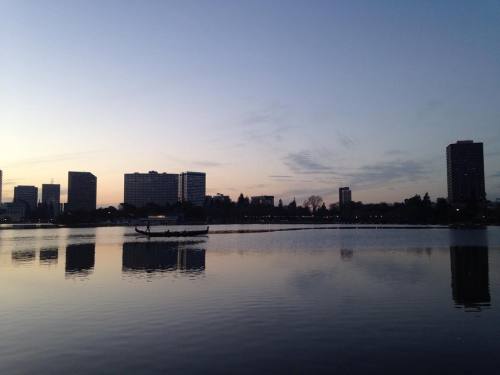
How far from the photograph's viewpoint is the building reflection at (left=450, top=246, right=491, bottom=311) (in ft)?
84.2

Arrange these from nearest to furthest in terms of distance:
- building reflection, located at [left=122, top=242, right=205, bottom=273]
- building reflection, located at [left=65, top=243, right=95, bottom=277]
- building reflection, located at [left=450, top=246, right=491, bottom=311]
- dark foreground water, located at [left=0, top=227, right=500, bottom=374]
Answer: dark foreground water, located at [left=0, top=227, right=500, bottom=374]
building reflection, located at [left=450, top=246, right=491, bottom=311]
building reflection, located at [left=65, top=243, right=95, bottom=277]
building reflection, located at [left=122, top=242, right=205, bottom=273]

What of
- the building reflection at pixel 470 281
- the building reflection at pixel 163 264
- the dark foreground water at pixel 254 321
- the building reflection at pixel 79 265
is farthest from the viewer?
the building reflection at pixel 163 264

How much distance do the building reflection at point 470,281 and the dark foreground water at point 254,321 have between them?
12 centimetres

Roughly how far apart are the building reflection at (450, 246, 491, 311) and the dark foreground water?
0.38 ft

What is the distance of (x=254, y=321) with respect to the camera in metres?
21.2

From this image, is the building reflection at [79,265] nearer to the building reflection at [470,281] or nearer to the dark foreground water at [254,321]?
the dark foreground water at [254,321]

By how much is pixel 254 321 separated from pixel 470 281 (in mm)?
20512

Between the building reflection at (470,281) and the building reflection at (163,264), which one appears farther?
the building reflection at (163,264)

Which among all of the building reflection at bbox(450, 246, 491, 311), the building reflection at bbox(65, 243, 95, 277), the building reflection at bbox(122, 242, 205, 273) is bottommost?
the building reflection at bbox(65, 243, 95, 277)

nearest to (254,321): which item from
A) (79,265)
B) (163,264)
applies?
(163,264)

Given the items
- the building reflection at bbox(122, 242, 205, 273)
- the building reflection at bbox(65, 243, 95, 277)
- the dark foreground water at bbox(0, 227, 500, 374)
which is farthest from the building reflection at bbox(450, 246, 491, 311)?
the building reflection at bbox(65, 243, 95, 277)

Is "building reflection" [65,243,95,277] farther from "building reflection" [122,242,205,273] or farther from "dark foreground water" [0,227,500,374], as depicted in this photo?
"building reflection" [122,242,205,273]

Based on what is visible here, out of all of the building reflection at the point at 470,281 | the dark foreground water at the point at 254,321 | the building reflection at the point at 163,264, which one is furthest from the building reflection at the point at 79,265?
the building reflection at the point at 470,281

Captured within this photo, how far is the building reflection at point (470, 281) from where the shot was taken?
25677 mm
